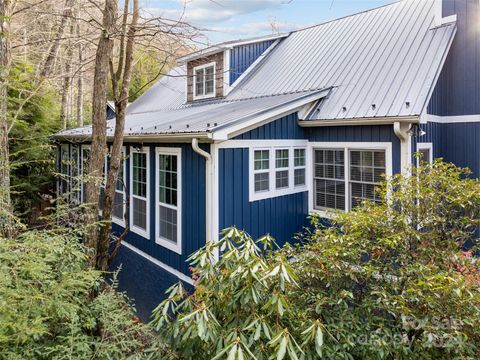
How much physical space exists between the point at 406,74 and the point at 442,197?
4.68 m

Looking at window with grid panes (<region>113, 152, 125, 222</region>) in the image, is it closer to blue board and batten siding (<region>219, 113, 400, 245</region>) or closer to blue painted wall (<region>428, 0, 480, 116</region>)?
blue board and batten siding (<region>219, 113, 400, 245</region>)

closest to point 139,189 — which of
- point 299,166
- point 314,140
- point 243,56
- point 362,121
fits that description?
point 299,166

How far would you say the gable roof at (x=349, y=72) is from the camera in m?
7.30

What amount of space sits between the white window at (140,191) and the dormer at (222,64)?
349 centimetres

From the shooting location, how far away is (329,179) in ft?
27.0

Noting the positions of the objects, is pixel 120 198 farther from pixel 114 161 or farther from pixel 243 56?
pixel 243 56

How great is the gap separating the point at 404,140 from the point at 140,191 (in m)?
6.20

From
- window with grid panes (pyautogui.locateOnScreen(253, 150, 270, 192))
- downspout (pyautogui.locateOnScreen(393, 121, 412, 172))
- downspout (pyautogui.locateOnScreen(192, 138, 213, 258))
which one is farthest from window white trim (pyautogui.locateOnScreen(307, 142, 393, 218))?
downspout (pyautogui.locateOnScreen(192, 138, 213, 258))

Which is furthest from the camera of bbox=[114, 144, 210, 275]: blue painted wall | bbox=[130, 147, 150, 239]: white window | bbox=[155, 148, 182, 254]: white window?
bbox=[130, 147, 150, 239]: white window

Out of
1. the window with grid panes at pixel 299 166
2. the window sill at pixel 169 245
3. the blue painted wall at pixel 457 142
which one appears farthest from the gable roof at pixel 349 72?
the window sill at pixel 169 245

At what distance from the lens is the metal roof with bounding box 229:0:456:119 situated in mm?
7395

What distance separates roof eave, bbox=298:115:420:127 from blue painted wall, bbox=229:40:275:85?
4468mm

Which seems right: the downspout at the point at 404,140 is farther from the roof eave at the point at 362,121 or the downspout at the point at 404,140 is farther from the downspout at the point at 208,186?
the downspout at the point at 208,186

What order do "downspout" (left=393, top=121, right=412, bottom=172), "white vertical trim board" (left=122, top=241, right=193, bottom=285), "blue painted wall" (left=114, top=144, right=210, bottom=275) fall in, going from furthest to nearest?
"white vertical trim board" (left=122, top=241, right=193, bottom=285) < "blue painted wall" (left=114, top=144, right=210, bottom=275) < "downspout" (left=393, top=121, right=412, bottom=172)
